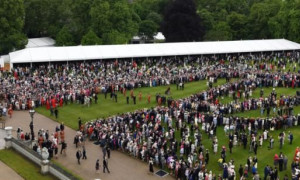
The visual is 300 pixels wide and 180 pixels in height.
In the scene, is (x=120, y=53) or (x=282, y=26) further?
(x=282, y=26)

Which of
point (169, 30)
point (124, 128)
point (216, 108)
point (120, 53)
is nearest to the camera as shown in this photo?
point (124, 128)

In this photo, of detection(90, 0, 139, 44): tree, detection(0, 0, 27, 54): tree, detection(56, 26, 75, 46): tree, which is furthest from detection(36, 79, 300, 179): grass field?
detection(56, 26, 75, 46): tree

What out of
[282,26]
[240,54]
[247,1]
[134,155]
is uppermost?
[247,1]

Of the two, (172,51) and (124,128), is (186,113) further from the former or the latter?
(172,51)

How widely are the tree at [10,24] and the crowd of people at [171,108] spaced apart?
9.44m

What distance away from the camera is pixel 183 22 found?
236 feet

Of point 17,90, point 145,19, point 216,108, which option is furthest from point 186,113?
point 145,19

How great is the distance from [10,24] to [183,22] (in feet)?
94.0

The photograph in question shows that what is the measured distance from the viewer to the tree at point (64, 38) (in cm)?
6719

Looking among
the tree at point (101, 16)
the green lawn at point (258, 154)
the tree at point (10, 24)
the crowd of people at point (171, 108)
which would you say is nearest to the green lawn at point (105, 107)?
the crowd of people at point (171, 108)

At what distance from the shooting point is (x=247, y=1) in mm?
87938

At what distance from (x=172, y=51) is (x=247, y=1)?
37222 millimetres

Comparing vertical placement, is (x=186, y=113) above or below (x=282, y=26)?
below

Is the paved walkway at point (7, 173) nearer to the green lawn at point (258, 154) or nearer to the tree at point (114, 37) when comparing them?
the green lawn at point (258, 154)
